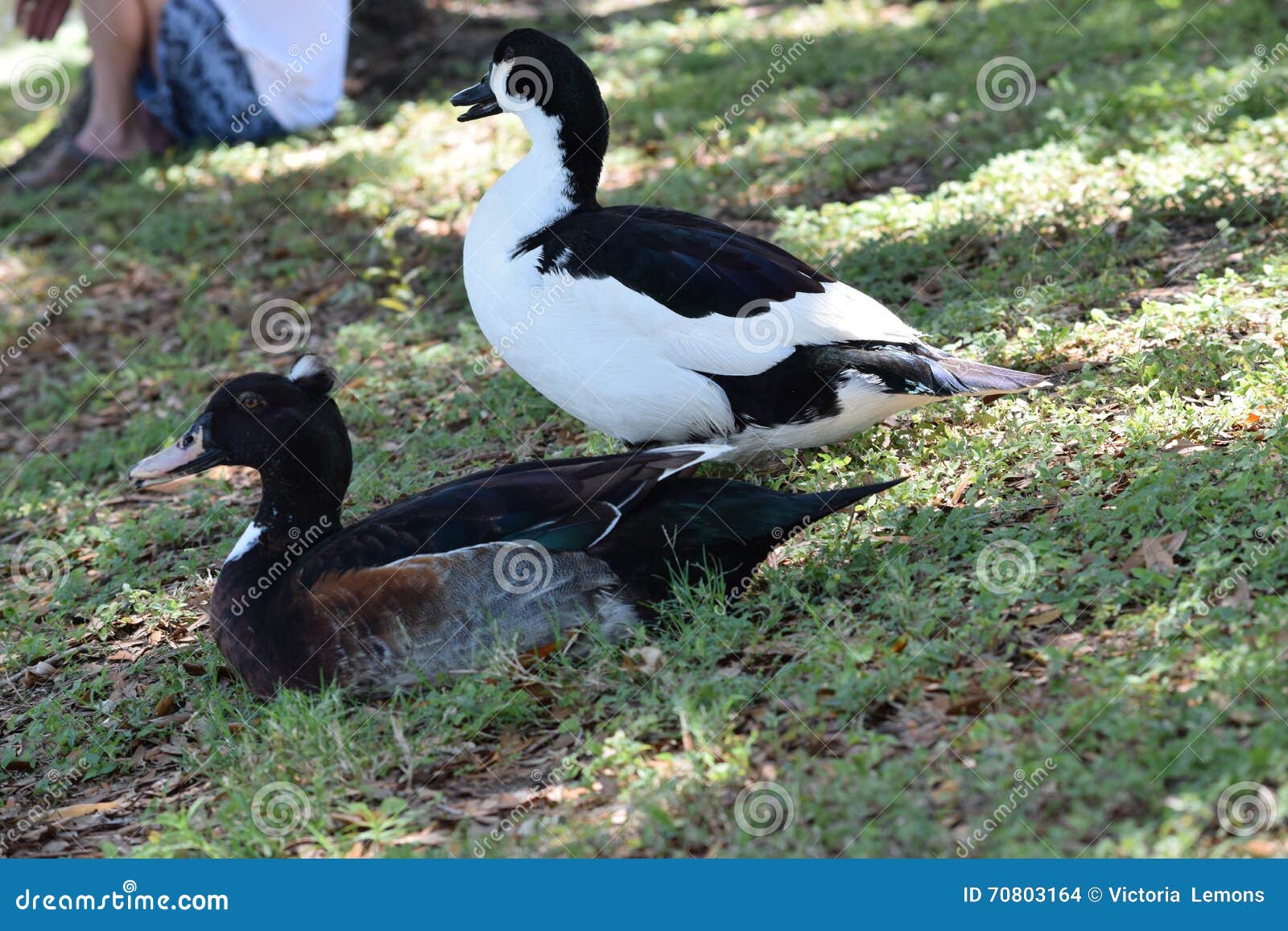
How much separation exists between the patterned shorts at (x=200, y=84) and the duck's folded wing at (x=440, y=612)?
22.5ft

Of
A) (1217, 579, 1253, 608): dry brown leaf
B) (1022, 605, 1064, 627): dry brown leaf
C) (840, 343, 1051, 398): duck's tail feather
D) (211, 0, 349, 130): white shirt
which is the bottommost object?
(1022, 605, 1064, 627): dry brown leaf

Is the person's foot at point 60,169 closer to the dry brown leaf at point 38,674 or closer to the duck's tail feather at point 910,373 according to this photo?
the dry brown leaf at point 38,674

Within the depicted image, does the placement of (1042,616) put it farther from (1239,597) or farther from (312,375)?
(312,375)

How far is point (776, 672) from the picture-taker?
3.59m

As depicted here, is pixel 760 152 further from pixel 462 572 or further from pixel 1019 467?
pixel 462 572

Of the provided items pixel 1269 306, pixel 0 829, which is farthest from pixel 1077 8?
pixel 0 829

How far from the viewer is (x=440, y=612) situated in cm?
383

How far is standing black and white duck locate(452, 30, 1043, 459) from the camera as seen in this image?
4309 millimetres

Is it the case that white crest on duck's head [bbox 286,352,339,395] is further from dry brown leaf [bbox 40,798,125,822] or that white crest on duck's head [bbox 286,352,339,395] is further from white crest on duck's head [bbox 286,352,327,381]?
dry brown leaf [bbox 40,798,125,822]

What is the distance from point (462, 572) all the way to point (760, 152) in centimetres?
486

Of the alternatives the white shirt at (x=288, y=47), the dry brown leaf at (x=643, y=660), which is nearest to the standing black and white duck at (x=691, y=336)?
the dry brown leaf at (x=643, y=660)

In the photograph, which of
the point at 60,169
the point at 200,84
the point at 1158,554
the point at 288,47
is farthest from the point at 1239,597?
the point at 60,169

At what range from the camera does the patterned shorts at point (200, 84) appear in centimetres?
963

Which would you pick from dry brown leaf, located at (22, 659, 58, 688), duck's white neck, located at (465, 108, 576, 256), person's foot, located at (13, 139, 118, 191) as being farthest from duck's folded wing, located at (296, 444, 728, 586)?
person's foot, located at (13, 139, 118, 191)
